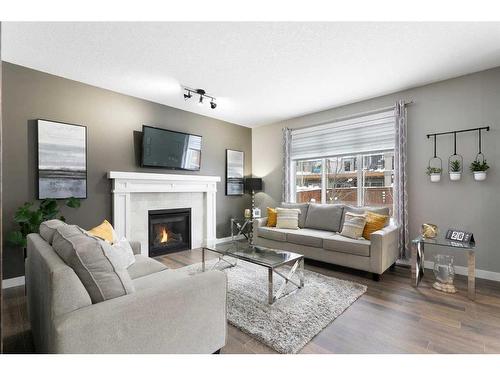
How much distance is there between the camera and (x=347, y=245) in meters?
3.26

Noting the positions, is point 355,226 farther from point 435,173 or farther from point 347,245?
point 435,173

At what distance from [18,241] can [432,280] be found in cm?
464

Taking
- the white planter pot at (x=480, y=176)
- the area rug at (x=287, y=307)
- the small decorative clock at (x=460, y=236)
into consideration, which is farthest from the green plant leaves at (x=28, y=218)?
the white planter pot at (x=480, y=176)

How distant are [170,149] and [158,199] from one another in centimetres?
86

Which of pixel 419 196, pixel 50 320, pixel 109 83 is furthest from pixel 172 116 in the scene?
pixel 419 196

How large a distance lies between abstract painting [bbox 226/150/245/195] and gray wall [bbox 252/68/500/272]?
8.85 feet

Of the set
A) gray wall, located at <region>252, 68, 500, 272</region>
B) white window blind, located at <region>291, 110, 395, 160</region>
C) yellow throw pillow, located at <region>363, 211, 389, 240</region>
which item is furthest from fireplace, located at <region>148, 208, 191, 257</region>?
gray wall, located at <region>252, 68, 500, 272</region>

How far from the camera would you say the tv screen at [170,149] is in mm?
4027

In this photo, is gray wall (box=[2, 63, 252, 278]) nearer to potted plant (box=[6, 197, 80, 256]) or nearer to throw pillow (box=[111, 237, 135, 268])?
potted plant (box=[6, 197, 80, 256])

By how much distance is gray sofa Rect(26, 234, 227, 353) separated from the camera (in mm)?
1187

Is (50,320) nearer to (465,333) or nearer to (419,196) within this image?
(465,333)

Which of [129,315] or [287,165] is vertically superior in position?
[287,165]

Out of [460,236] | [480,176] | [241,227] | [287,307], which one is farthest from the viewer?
[241,227]

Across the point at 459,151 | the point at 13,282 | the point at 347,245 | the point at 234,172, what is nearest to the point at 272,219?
the point at 347,245
